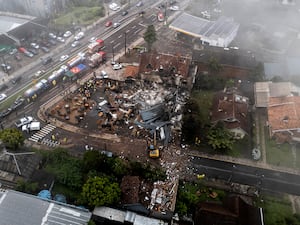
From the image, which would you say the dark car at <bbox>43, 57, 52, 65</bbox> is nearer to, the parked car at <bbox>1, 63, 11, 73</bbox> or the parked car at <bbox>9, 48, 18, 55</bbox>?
the parked car at <bbox>1, 63, 11, 73</bbox>

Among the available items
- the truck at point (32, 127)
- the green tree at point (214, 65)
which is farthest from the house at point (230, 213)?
the truck at point (32, 127)

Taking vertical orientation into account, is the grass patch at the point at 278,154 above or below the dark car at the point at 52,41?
below

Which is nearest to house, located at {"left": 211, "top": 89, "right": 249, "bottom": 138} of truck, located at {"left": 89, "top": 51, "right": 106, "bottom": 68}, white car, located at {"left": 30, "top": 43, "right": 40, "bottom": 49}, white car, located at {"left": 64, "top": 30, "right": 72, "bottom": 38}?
truck, located at {"left": 89, "top": 51, "right": 106, "bottom": 68}

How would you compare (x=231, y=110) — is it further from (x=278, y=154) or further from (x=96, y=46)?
(x=96, y=46)

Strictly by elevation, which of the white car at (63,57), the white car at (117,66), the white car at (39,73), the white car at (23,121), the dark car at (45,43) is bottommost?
the white car at (23,121)

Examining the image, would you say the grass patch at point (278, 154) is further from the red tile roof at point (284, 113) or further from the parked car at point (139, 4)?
the parked car at point (139, 4)

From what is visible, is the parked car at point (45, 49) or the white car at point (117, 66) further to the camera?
the parked car at point (45, 49)

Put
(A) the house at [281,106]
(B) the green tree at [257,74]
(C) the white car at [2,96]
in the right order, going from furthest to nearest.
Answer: (B) the green tree at [257,74] → (C) the white car at [2,96] → (A) the house at [281,106]

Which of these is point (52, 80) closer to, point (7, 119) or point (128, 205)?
point (7, 119)
